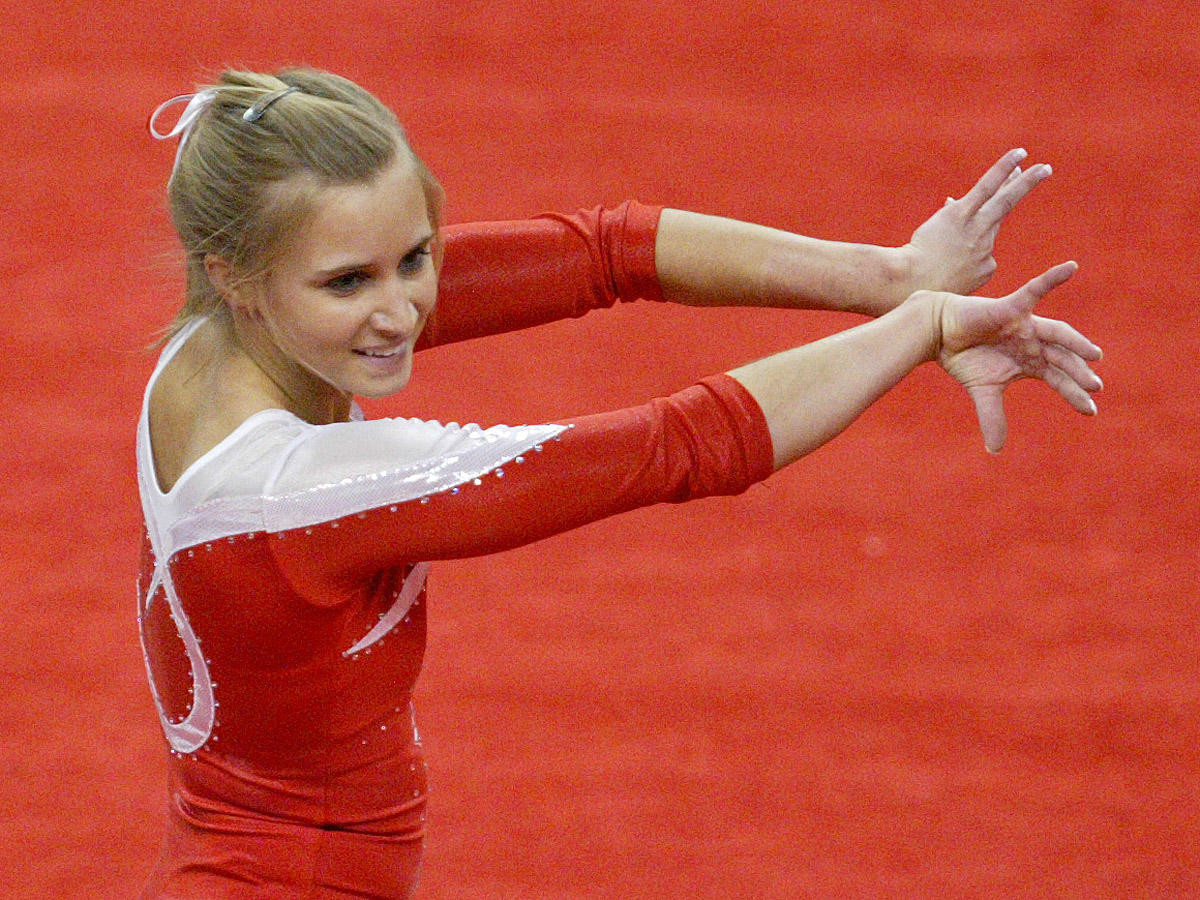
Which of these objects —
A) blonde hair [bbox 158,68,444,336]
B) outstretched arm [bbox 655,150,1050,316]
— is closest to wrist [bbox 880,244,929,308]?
outstretched arm [bbox 655,150,1050,316]

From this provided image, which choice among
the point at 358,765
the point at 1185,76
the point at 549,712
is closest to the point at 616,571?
the point at 549,712

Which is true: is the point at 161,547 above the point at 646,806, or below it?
above

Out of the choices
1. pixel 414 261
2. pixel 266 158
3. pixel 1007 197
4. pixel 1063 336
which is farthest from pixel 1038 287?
pixel 266 158

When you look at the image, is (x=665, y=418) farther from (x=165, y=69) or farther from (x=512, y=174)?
(x=165, y=69)

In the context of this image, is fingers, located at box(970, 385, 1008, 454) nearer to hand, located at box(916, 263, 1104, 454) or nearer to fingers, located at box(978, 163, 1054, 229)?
hand, located at box(916, 263, 1104, 454)

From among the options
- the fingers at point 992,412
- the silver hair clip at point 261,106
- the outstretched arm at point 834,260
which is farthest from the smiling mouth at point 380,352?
the fingers at point 992,412

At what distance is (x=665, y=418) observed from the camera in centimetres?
Answer: 130

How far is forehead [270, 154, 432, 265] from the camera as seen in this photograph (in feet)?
4.17

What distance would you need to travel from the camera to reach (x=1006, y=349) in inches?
53.7

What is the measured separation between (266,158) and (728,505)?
156 cm

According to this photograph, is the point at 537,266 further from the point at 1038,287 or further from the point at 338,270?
the point at 1038,287

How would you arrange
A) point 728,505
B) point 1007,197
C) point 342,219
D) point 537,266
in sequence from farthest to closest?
point 728,505
point 537,266
point 1007,197
point 342,219

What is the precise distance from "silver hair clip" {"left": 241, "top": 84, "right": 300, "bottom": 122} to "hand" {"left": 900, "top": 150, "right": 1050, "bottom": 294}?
0.53 metres

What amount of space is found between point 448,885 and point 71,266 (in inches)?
55.0
